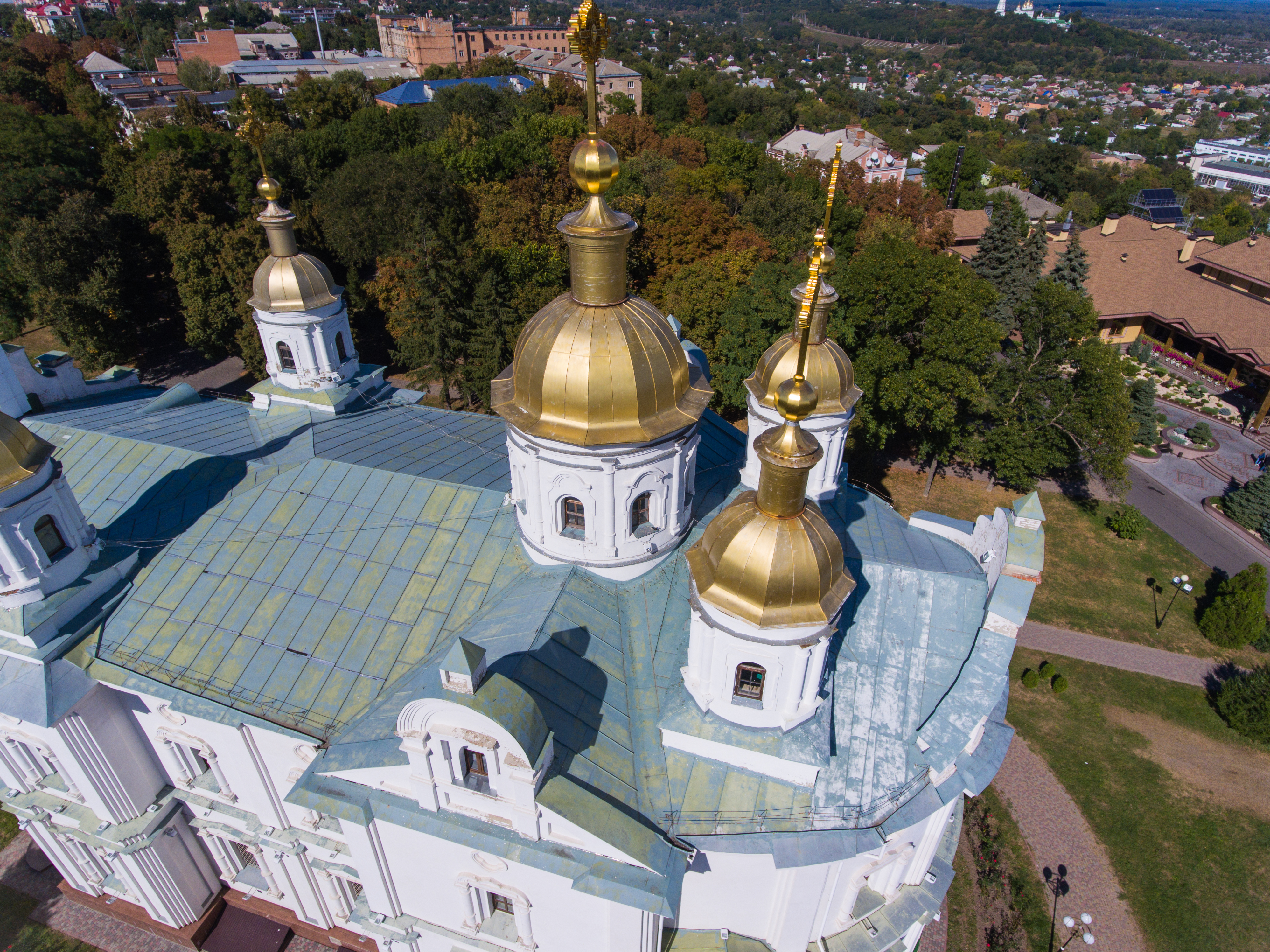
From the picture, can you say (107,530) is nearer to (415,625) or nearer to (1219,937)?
(415,625)

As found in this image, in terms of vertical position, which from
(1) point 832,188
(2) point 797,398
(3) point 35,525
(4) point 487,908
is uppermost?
(1) point 832,188

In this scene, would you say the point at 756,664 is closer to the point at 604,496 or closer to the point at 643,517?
the point at 643,517

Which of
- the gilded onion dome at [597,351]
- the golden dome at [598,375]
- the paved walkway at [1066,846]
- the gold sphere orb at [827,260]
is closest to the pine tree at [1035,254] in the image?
the paved walkway at [1066,846]

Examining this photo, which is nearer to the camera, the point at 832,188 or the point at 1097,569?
the point at 832,188

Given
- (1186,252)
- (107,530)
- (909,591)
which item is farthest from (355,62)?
(909,591)

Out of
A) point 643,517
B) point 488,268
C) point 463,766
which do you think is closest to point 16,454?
point 463,766

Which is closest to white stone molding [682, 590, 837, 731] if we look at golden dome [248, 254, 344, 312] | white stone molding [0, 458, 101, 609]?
white stone molding [0, 458, 101, 609]

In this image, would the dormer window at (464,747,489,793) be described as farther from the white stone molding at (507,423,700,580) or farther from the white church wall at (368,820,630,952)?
the white stone molding at (507,423,700,580)
